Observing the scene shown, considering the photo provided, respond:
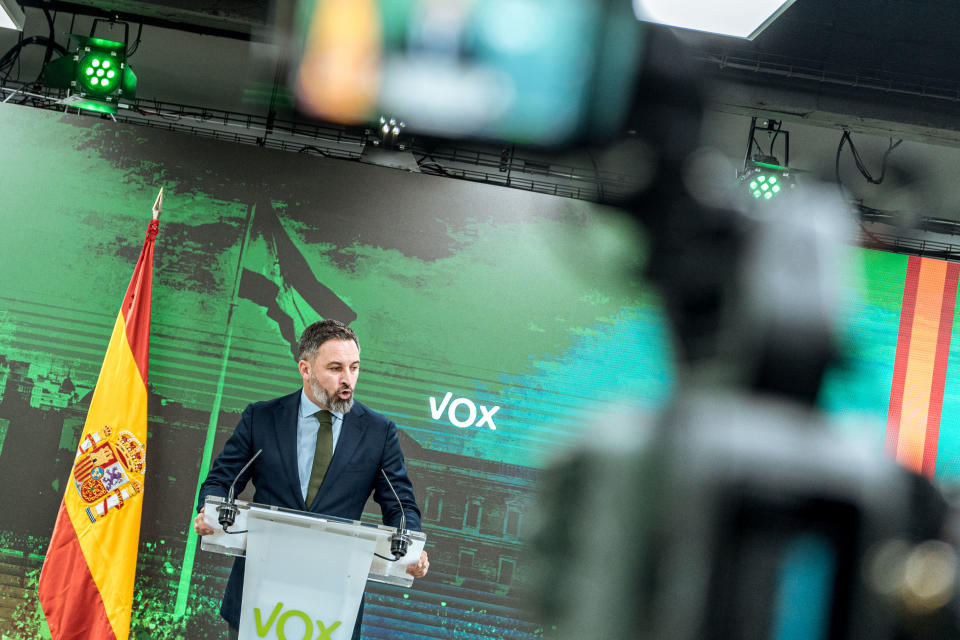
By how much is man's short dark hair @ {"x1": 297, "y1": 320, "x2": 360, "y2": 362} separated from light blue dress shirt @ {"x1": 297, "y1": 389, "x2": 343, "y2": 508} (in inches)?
5.3

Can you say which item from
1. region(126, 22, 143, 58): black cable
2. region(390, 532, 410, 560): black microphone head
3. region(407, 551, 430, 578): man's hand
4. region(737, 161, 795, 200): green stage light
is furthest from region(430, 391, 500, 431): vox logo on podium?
region(390, 532, 410, 560): black microphone head

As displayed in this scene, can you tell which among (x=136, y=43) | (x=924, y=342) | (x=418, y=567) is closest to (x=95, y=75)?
(x=136, y=43)

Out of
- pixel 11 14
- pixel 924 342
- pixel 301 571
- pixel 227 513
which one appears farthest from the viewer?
pixel 924 342

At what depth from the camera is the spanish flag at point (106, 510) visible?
3842 millimetres

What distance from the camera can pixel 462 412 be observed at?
4.61 metres

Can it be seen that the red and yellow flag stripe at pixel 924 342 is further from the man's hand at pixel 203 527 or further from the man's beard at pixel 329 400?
the man's hand at pixel 203 527

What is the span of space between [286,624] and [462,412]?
2930mm

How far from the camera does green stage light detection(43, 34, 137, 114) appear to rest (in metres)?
4.59

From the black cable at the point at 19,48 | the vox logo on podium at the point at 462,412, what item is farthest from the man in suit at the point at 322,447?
the black cable at the point at 19,48

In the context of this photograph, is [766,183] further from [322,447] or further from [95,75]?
[95,75]

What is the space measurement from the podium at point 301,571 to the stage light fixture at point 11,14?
358 centimetres

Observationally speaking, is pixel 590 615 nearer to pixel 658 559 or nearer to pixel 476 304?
pixel 658 559

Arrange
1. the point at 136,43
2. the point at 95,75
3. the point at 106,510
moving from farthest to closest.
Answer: the point at 136,43 < the point at 95,75 < the point at 106,510

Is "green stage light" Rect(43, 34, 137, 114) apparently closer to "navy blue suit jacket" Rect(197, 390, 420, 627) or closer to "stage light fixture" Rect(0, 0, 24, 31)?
"stage light fixture" Rect(0, 0, 24, 31)
